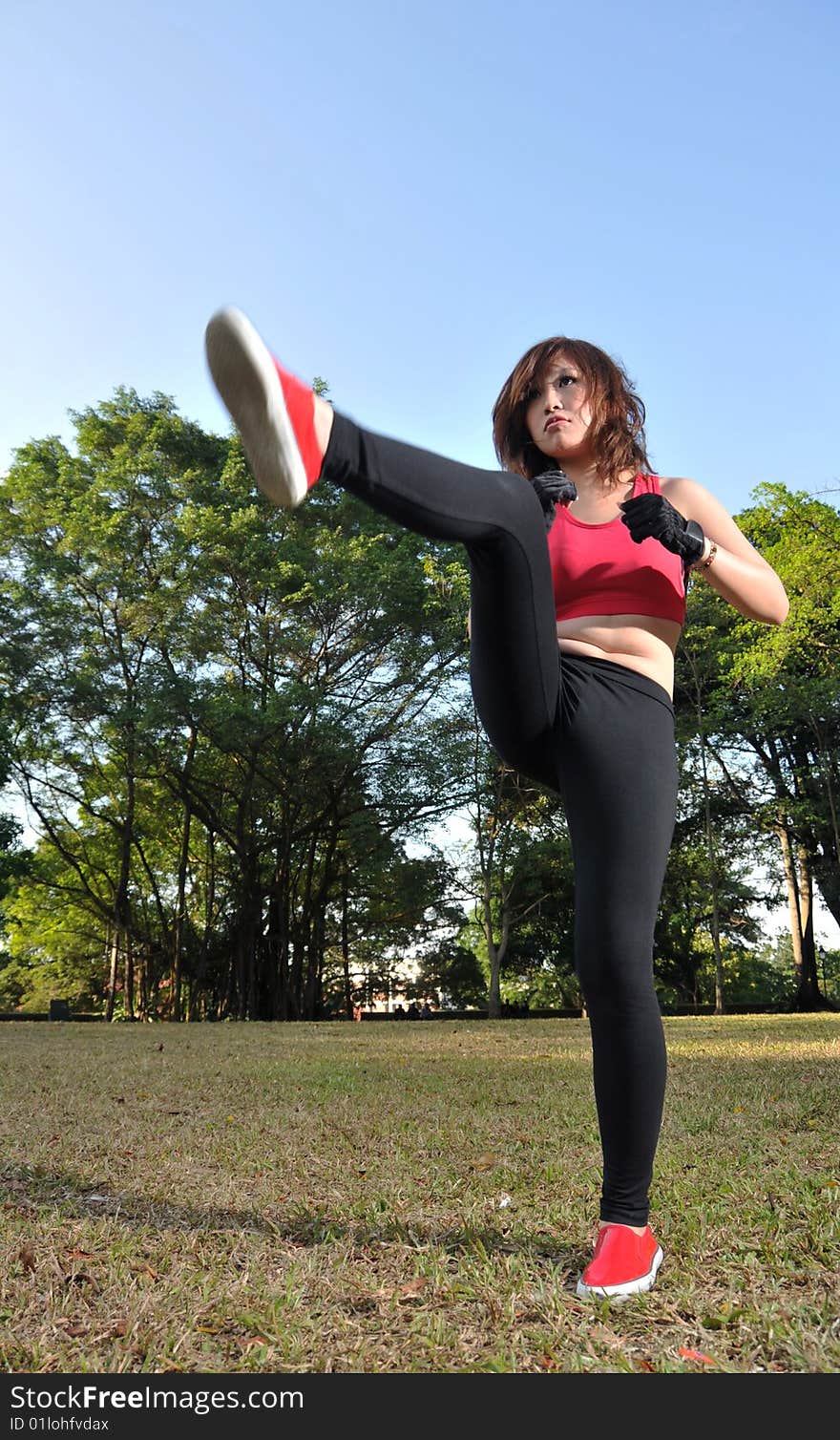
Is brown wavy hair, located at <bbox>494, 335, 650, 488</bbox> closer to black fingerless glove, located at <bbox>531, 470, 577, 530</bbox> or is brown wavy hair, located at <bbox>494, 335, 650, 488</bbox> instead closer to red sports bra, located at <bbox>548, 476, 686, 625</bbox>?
red sports bra, located at <bbox>548, 476, 686, 625</bbox>

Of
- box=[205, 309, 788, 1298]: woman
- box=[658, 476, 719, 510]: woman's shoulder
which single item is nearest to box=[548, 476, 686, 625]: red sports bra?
box=[205, 309, 788, 1298]: woman

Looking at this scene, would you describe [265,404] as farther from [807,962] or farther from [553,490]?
[807,962]

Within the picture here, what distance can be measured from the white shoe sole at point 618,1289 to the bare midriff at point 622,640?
1.08 metres

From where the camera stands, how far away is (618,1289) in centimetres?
166

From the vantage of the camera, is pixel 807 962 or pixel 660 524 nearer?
pixel 660 524

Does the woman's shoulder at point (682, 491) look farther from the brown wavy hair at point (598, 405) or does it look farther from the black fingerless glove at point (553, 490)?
the black fingerless glove at point (553, 490)

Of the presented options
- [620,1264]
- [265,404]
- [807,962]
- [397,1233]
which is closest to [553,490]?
[265,404]

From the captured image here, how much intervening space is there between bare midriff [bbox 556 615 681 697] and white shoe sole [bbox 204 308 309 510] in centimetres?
72

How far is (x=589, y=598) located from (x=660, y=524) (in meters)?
0.26

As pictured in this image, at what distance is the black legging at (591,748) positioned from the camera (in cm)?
161

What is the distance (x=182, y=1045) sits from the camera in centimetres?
930

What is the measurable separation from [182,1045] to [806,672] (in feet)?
53.0

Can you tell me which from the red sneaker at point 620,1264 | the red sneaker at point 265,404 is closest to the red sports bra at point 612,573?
the red sneaker at point 265,404

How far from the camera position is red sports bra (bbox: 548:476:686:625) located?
2008mm
